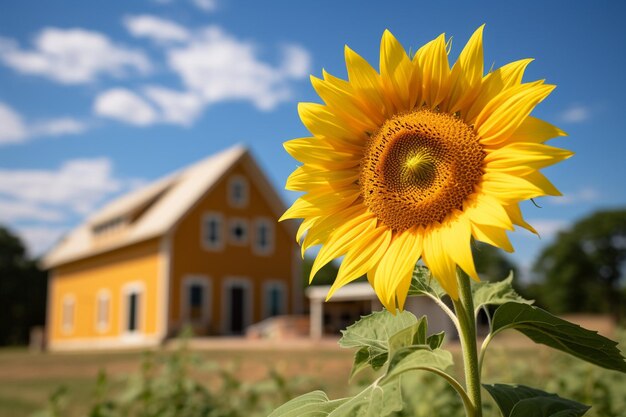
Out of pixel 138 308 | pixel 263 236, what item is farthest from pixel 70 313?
pixel 263 236

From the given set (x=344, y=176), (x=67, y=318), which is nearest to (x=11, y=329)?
(x=67, y=318)

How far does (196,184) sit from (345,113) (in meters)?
27.5

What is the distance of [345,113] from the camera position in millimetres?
1418

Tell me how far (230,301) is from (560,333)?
87.9ft

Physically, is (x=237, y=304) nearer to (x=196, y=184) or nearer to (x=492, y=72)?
(x=196, y=184)

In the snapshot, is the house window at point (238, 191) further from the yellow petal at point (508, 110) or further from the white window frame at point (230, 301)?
the yellow petal at point (508, 110)

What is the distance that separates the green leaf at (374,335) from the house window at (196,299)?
83.8 ft

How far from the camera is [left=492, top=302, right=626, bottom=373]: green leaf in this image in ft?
3.91

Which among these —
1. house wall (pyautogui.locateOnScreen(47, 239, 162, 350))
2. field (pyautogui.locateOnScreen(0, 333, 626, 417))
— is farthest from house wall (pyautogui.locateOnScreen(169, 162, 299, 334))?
field (pyautogui.locateOnScreen(0, 333, 626, 417))

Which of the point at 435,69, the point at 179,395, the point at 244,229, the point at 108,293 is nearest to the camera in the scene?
the point at 435,69

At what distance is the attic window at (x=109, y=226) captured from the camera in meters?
29.8

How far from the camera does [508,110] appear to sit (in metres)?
1.22

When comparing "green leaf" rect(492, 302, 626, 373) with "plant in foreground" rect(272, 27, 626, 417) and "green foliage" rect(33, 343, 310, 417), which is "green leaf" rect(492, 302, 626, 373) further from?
"green foliage" rect(33, 343, 310, 417)

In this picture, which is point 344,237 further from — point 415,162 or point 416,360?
point 416,360
